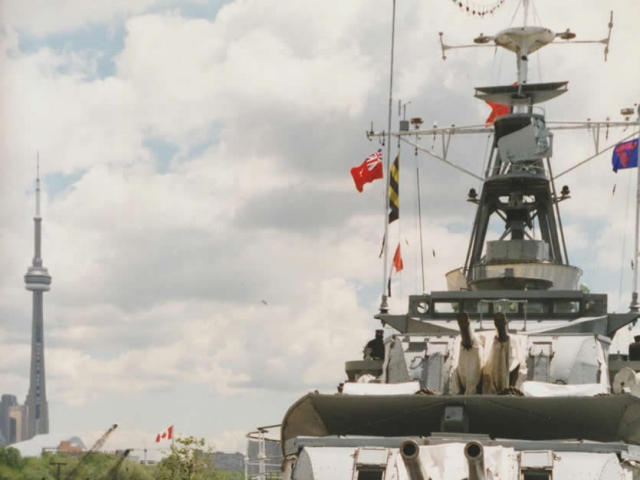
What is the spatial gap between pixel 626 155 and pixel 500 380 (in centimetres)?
1215

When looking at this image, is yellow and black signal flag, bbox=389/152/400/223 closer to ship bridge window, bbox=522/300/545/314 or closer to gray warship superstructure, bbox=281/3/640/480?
gray warship superstructure, bbox=281/3/640/480

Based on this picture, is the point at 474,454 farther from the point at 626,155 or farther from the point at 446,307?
the point at 626,155

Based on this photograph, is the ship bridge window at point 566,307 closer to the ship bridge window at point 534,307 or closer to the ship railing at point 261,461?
the ship bridge window at point 534,307

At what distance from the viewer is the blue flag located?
27891 mm

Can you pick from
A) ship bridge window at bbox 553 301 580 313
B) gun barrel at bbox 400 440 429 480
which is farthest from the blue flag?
gun barrel at bbox 400 440 429 480

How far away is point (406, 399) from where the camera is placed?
52.1 feet

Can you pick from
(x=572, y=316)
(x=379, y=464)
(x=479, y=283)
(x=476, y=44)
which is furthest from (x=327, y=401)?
(x=476, y=44)

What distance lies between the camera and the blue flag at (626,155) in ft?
91.5

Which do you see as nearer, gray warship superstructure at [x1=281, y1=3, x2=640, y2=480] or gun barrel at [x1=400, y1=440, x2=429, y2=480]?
gun barrel at [x1=400, y1=440, x2=429, y2=480]

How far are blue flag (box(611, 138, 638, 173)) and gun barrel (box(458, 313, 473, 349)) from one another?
11.9 metres

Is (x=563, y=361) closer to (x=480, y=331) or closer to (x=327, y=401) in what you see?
(x=480, y=331)

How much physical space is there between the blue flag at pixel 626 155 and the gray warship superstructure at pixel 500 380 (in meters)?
2.23

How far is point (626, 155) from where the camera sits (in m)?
28.0

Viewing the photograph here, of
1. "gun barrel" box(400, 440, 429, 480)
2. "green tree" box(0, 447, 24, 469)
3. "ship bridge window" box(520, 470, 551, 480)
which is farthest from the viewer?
"green tree" box(0, 447, 24, 469)
